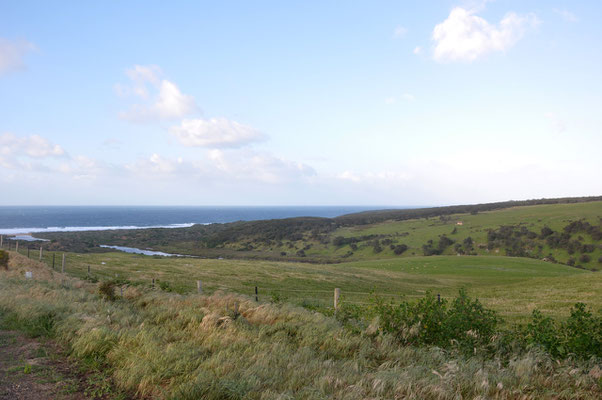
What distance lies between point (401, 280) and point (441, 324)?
108 feet

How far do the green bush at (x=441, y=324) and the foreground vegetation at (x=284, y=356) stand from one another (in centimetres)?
5

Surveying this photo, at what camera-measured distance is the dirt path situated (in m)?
6.05

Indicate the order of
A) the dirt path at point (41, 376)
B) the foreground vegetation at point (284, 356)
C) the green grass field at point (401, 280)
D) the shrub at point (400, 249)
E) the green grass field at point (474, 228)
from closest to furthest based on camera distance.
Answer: the foreground vegetation at point (284, 356)
the dirt path at point (41, 376)
the green grass field at point (401, 280)
the shrub at point (400, 249)
the green grass field at point (474, 228)

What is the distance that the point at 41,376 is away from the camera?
266 inches

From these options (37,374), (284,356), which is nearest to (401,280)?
(284,356)

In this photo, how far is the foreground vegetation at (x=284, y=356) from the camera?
217 inches

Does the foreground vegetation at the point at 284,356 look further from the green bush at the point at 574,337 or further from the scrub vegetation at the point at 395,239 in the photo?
the scrub vegetation at the point at 395,239

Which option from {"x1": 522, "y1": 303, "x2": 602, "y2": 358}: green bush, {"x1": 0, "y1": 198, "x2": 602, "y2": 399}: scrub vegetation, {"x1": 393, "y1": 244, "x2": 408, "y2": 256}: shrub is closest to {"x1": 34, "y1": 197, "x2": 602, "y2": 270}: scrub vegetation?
{"x1": 393, "y1": 244, "x2": 408, "y2": 256}: shrub

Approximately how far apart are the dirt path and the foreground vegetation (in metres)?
0.39

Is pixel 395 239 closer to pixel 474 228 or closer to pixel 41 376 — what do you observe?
pixel 474 228

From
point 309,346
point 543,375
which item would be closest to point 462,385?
point 543,375

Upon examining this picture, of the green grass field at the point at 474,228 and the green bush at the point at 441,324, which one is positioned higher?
the green bush at the point at 441,324

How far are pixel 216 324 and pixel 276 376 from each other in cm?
359

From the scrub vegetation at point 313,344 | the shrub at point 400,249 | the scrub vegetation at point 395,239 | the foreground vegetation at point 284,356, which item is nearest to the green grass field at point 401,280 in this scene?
the scrub vegetation at point 313,344
